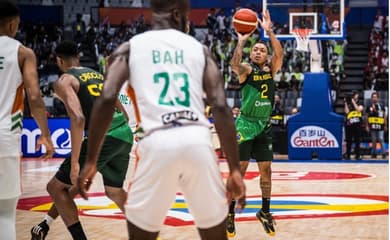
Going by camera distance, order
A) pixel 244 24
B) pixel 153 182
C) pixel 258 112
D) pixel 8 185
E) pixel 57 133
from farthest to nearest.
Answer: pixel 57 133
pixel 258 112
pixel 244 24
pixel 8 185
pixel 153 182

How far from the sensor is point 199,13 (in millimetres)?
28344

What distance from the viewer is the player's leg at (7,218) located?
447 centimetres

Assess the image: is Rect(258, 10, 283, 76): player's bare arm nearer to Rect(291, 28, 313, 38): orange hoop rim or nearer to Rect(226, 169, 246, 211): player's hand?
Rect(226, 169, 246, 211): player's hand

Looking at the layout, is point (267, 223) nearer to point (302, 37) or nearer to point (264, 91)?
point (264, 91)

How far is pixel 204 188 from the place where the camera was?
345 centimetres

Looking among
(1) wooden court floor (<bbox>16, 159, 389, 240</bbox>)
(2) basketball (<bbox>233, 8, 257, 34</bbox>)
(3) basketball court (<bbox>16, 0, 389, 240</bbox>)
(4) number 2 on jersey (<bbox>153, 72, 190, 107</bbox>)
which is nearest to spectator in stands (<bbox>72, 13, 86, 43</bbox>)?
(3) basketball court (<bbox>16, 0, 389, 240</bbox>)

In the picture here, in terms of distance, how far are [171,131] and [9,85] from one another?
1.48 metres

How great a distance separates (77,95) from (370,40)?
72.4 feet

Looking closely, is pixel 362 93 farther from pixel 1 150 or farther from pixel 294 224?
pixel 1 150

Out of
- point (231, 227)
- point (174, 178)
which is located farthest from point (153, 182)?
point (231, 227)

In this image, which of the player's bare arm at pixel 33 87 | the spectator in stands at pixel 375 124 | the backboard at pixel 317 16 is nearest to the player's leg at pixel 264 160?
the player's bare arm at pixel 33 87

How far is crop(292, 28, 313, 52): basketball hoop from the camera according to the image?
55.1ft

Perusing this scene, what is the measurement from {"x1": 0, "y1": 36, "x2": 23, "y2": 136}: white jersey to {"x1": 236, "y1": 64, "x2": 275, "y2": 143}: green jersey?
3.19 meters

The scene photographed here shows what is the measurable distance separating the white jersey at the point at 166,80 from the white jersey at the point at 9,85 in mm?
1187
